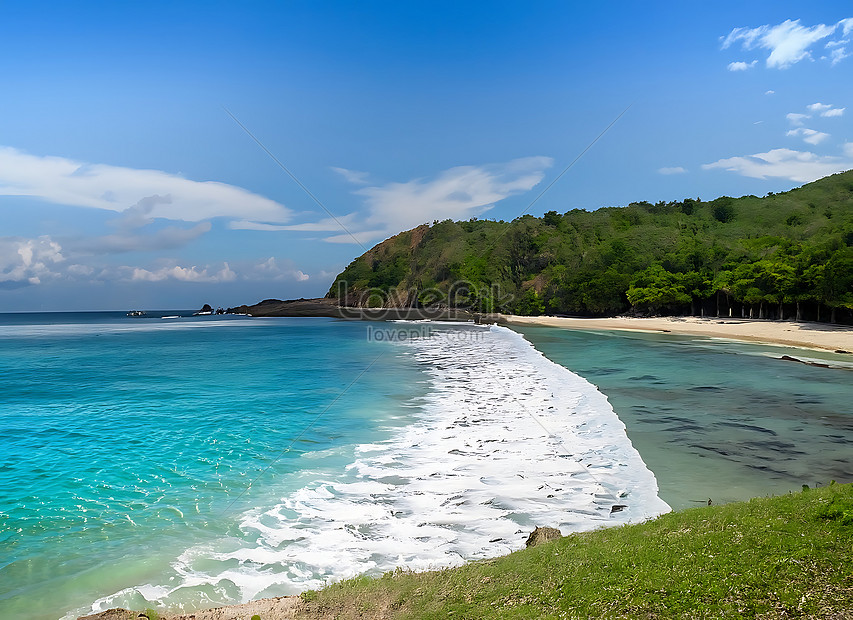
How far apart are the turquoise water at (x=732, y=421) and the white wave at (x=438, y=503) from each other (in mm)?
802

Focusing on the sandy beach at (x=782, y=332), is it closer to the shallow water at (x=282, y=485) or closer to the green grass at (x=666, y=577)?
the shallow water at (x=282, y=485)

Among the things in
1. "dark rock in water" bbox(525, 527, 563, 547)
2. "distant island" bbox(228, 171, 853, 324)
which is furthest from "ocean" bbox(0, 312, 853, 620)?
"distant island" bbox(228, 171, 853, 324)

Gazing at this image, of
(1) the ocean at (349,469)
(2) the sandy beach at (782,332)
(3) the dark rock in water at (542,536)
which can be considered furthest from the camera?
(2) the sandy beach at (782,332)

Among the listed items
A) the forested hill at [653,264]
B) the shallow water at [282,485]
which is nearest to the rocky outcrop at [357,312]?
the forested hill at [653,264]

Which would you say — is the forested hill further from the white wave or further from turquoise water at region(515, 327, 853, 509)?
the white wave

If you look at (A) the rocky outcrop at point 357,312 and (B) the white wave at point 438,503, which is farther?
(A) the rocky outcrop at point 357,312

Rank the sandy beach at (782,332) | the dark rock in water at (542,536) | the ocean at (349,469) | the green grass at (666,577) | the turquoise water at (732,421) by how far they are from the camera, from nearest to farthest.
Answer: the green grass at (666,577), the dark rock in water at (542,536), the ocean at (349,469), the turquoise water at (732,421), the sandy beach at (782,332)

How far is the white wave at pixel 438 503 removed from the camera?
6.41m

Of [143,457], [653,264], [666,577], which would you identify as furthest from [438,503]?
[653,264]

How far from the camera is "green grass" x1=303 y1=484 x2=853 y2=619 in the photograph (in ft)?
11.9

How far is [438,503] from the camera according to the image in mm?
8320

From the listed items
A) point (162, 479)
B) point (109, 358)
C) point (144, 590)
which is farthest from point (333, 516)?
point (109, 358)

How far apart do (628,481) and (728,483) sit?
1622 mm

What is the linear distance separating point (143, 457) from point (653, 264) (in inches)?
3582
